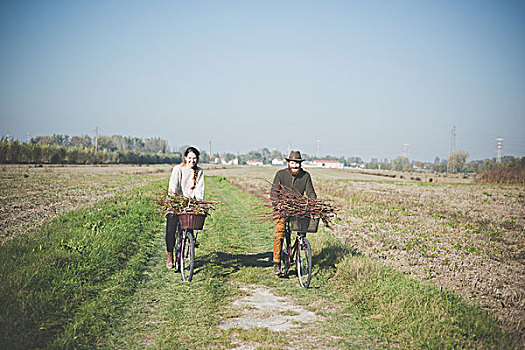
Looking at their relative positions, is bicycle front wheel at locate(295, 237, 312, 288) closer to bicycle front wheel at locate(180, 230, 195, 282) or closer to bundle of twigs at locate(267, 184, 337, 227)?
bundle of twigs at locate(267, 184, 337, 227)

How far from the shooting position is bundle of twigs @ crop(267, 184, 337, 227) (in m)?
7.00

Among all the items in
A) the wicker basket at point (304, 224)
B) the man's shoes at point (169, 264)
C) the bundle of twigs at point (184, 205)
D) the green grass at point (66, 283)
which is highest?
the bundle of twigs at point (184, 205)

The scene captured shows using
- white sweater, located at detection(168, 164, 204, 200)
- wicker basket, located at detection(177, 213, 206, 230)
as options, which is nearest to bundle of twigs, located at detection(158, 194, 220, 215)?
wicker basket, located at detection(177, 213, 206, 230)

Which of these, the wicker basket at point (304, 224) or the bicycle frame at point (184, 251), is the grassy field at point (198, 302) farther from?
the wicker basket at point (304, 224)

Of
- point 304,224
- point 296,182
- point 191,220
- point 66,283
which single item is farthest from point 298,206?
point 66,283

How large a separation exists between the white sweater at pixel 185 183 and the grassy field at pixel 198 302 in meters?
1.68

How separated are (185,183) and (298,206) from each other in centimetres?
232

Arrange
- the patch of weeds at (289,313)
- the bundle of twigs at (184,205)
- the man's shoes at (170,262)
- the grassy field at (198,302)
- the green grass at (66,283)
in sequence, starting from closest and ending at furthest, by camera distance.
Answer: the green grass at (66,283), the grassy field at (198,302), the patch of weeds at (289,313), the bundle of twigs at (184,205), the man's shoes at (170,262)

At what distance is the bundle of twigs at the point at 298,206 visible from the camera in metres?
7.00

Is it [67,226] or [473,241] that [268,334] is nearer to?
[67,226]

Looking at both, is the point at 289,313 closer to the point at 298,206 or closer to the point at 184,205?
the point at 298,206

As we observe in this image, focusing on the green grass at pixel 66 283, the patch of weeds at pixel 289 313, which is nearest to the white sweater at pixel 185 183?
the green grass at pixel 66 283

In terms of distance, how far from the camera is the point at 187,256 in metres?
7.75

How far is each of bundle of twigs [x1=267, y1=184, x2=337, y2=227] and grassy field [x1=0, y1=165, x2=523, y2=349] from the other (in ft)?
4.48
